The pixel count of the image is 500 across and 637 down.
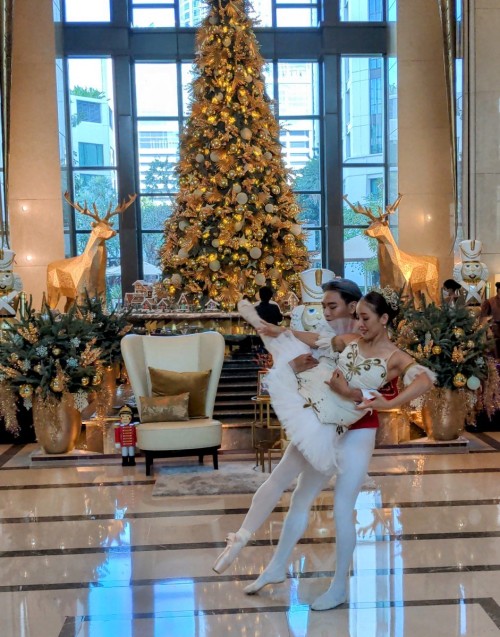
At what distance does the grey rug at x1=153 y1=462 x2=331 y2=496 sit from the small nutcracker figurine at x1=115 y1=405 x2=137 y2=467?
13.0 inches

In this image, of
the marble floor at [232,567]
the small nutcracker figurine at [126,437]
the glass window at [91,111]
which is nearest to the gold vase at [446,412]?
the marble floor at [232,567]

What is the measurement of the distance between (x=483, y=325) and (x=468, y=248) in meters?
2.88

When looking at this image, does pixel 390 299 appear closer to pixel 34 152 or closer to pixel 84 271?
pixel 84 271

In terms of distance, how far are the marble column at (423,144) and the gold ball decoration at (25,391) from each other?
8814 millimetres

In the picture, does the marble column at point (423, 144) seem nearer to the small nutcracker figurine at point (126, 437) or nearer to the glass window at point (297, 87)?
the glass window at point (297, 87)

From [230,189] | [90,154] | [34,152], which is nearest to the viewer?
[230,189]

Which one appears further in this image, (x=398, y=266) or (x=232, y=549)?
(x=398, y=266)

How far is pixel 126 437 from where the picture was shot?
623 centimetres

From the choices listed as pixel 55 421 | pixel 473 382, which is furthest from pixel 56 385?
pixel 473 382

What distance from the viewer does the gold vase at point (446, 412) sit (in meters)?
6.60

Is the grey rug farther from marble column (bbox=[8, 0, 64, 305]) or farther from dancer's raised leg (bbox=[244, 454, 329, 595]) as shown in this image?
marble column (bbox=[8, 0, 64, 305])

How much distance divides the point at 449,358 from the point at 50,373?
11.4 ft

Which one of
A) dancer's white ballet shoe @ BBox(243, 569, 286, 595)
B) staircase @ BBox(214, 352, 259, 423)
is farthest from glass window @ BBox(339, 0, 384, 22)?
dancer's white ballet shoe @ BBox(243, 569, 286, 595)

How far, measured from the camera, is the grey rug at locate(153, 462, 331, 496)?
5.40 m
